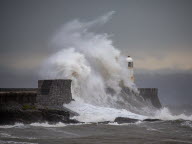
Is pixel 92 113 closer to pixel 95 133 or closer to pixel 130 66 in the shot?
pixel 95 133

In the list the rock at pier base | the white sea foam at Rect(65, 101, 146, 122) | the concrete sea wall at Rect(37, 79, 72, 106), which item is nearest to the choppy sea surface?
Result: the rock at pier base

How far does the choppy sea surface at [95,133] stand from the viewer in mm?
13787


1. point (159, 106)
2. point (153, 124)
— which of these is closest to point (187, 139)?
point (153, 124)

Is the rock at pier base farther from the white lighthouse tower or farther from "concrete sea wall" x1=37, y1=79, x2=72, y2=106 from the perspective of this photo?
the white lighthouse tower

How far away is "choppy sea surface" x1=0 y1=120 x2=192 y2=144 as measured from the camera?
13.8m

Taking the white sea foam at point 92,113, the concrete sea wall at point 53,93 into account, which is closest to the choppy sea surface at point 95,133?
the white sea foam at point 92,113

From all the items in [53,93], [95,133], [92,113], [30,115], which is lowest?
[95,133]

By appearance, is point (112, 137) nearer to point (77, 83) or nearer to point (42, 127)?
point (42, 127)

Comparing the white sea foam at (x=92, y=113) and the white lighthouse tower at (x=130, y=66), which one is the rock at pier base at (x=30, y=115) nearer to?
the white sea foam at (x=92, y=113)

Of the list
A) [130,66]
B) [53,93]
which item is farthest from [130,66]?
[53,93]

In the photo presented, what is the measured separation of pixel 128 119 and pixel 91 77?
743 centimetres

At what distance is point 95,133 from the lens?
16.0 metres

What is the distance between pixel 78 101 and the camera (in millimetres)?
23812

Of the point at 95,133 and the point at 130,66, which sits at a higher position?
the point at 130,66
